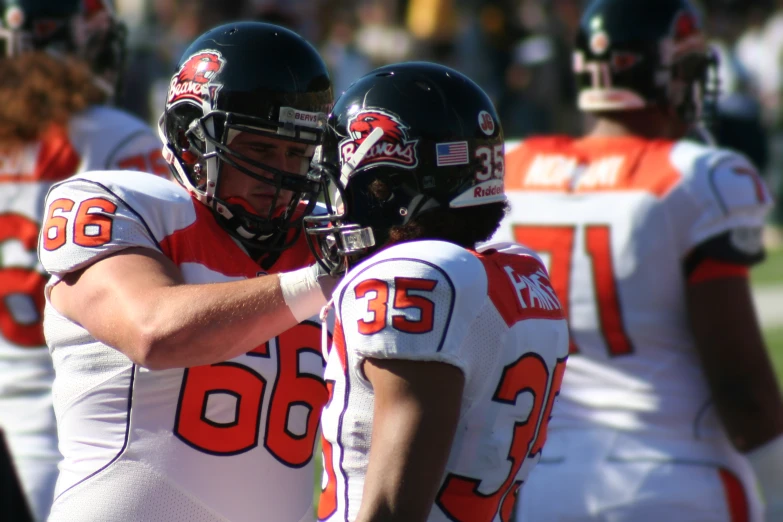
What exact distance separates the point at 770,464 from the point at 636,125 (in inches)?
39.2

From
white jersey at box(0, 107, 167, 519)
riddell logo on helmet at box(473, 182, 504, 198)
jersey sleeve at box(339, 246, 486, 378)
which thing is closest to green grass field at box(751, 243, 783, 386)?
white jersey at box(0, 107, 167, 519)

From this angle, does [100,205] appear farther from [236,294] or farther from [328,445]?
[328,445]

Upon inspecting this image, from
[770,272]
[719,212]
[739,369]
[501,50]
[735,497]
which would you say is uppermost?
[719,212]

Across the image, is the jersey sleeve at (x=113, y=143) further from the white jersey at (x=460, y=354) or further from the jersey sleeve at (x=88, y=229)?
the white jersey at (x=460, y=354)

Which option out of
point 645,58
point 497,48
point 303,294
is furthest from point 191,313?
point 497,48

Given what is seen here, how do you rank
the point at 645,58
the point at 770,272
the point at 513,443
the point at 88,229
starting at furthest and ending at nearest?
1. the point at 770,272
2. the point at 645,58
3. the point at 88,229
4. the point at 513,443

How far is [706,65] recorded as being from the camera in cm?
350

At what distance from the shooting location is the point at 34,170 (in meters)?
3.78

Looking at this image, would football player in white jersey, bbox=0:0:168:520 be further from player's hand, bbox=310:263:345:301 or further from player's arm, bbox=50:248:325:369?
player's hand, bbox=310:263:345:301

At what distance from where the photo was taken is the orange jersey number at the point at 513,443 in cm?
191

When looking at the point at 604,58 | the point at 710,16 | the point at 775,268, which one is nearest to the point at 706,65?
the point at 604,58

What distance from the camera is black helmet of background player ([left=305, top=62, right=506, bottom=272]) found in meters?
2.05

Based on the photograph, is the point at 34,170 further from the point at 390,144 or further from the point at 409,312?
the point at 409,312

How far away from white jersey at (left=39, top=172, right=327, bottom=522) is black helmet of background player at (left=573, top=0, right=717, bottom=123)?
4.51 feet
